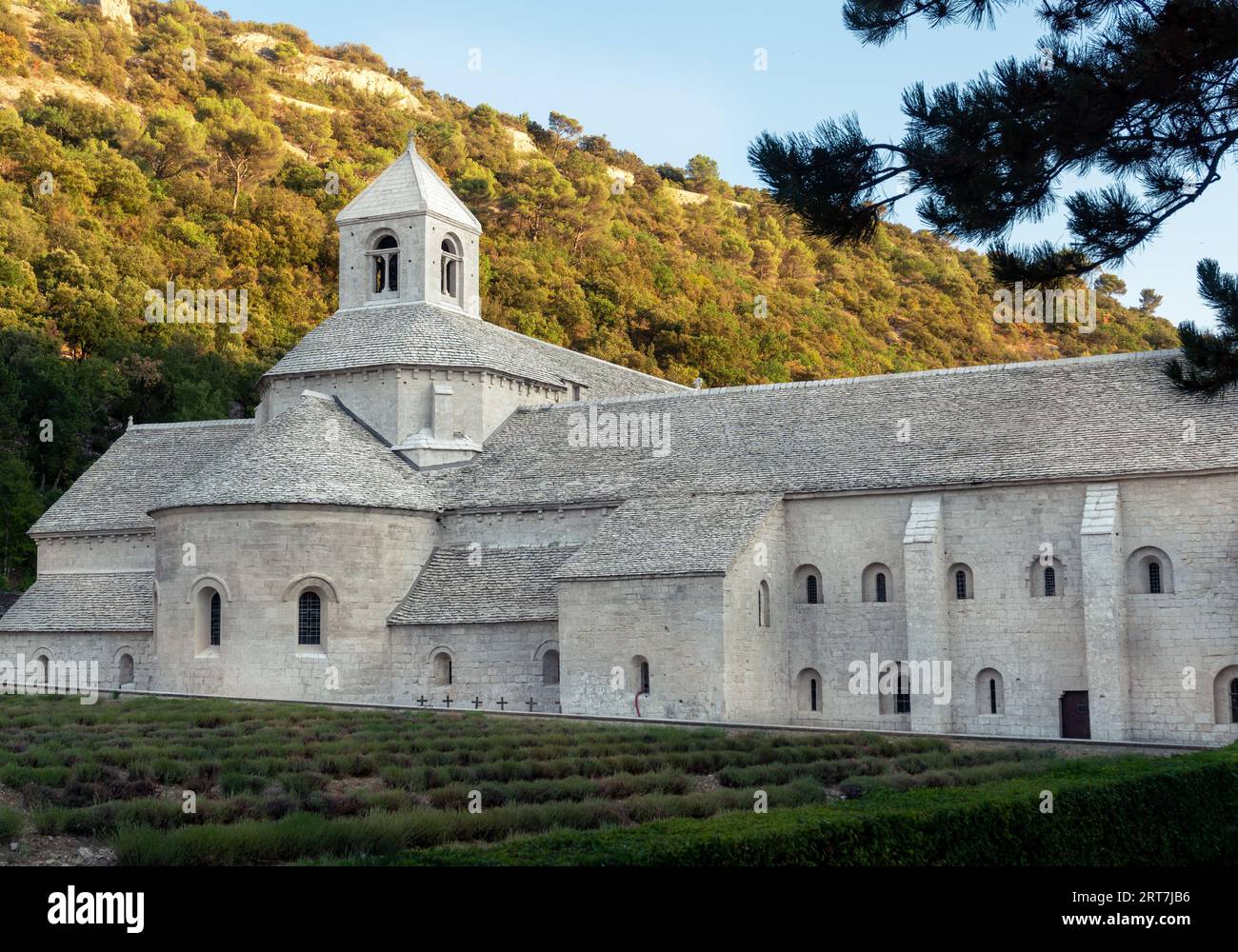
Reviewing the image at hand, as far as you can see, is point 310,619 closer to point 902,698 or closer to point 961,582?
point 902,698

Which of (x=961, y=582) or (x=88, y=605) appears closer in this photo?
(x=961, y=582)

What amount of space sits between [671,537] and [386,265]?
17327 millimetres

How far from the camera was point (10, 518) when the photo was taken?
60.2 meters

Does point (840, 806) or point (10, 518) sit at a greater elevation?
A: point (10, 518)

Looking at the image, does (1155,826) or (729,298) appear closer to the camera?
(1155,826)

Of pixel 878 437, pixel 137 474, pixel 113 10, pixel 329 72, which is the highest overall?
pixel 329 72

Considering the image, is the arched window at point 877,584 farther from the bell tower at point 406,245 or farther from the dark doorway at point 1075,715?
the bell tower at point 406,245

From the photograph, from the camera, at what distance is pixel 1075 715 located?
117 feet

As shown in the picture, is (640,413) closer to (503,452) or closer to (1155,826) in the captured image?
(503,452)

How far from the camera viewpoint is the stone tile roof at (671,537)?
37.4 meters

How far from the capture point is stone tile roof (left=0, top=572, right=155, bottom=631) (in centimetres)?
4503

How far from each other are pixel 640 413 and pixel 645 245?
244 ft

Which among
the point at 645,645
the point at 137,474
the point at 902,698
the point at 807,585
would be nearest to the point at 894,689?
the point at 902,698
